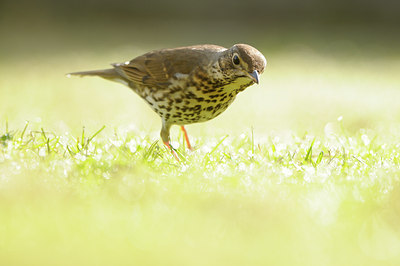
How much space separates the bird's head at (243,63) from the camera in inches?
161

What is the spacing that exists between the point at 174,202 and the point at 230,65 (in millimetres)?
1407

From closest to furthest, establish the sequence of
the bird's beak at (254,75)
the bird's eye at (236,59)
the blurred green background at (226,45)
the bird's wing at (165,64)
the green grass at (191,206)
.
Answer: the green grass at (191,206) → the bird's beak at (254,75) → the bird's eye at (236,59) → the bird's wing at (165,64) → the blurred green background at (226,45)

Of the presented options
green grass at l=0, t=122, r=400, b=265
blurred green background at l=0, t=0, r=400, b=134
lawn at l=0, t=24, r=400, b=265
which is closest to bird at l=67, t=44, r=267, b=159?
lawn at l=0, t=24, r=400, b=265

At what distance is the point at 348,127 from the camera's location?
23.2 ft

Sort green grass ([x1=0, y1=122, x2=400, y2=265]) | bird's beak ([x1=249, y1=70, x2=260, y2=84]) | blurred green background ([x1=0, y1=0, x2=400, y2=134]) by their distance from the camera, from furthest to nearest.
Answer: blurred green background ([x1=0, y1=0, x2=400, y2=134]), bird's beak ([x1=249, y1=70, x2=260, y2=84]), green grass ([x1=0, y1=122, x2=400, y2=265])

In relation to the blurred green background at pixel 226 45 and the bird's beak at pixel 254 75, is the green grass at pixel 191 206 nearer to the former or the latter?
the bird's beak at pixel 254 75

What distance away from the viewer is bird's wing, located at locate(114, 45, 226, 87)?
4641 mm

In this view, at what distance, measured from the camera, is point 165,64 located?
489cm

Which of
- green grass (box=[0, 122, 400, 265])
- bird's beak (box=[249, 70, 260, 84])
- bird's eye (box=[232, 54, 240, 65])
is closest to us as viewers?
green grass (box=[0, 122, 400, 265])

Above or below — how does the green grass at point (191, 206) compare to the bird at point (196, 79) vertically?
below

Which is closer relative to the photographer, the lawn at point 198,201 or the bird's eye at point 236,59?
the lawn at point 198,201

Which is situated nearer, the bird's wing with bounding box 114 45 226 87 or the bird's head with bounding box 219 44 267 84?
the bird's head with bounding box 219 44 267 84

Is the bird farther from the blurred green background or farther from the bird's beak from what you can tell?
the blurred green background

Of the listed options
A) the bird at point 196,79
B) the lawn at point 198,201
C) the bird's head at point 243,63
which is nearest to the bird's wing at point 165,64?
the bird at point 196,79
